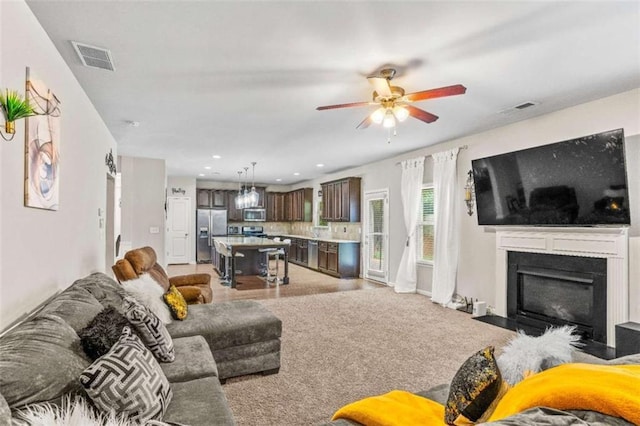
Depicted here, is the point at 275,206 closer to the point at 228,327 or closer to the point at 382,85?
the point at 228,327

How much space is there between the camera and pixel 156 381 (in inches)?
61.2

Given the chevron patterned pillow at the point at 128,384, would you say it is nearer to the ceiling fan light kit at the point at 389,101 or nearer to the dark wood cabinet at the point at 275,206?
the ceiling fan light kit at the point at 389,101

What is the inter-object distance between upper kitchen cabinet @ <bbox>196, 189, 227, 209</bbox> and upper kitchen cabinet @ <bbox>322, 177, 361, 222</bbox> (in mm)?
3823

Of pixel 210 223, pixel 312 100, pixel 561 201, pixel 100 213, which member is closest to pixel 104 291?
pixel 100 213

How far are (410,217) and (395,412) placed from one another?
17.2ft

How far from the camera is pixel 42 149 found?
86.4 inches

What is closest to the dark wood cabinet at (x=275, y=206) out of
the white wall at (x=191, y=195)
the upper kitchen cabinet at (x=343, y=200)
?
the white wall at (x=191, y=195)

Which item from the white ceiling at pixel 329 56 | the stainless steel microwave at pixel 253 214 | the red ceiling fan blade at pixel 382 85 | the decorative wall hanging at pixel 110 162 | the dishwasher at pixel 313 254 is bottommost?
the dishwasher at pixel 313 254

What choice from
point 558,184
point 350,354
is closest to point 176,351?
point 350,354

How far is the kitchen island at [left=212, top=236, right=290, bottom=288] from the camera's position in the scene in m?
6.86

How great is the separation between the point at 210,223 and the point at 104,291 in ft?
27.4

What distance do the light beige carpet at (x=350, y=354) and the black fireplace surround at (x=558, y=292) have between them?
1.92 feet

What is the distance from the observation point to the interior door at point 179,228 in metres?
10.3

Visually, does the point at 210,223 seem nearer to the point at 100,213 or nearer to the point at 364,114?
Answer: the point at 100,213
